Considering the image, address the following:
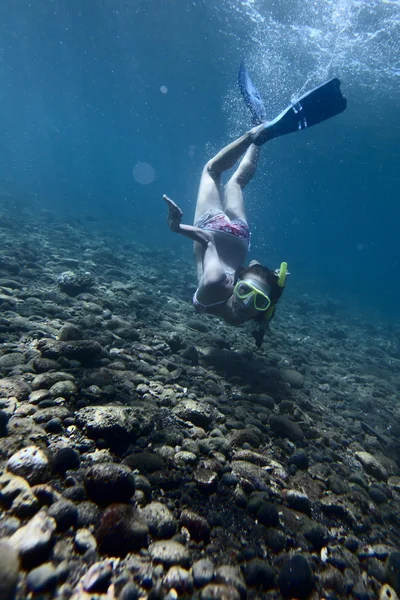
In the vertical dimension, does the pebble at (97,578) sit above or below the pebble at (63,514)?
below

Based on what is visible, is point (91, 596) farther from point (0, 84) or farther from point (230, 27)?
point (0, 84)

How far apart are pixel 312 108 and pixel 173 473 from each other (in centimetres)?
706

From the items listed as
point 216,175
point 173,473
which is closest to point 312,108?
point 216,175

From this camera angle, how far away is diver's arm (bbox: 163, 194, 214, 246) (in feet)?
17.6

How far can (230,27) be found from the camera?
65.5ft

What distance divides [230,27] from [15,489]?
26.9 meters

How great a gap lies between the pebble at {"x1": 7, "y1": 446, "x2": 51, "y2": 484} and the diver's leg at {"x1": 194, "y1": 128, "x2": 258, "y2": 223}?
5801mm

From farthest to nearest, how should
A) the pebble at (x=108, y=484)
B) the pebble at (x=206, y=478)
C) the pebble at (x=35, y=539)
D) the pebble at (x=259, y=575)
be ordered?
the pebble at (x=206, y=478)
the pebble at (x=108, y=484)
the pebble at (x=259, y=575)
the pebble at (x=35, y=539)

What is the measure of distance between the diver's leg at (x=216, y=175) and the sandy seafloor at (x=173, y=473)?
11.0ft

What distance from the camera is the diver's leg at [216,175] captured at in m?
7.06

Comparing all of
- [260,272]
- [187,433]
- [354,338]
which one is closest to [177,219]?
[260,272]

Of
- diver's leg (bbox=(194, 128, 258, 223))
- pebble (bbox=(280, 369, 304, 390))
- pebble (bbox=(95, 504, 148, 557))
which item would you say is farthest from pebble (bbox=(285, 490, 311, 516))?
diver's leg (bbox=(194, 128, 258, 223))

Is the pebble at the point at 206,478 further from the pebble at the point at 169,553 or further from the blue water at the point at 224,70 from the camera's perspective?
the blue water at the point at 224,70

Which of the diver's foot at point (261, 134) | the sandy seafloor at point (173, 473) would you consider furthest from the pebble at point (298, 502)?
the diver's foot at point (261, 134)
